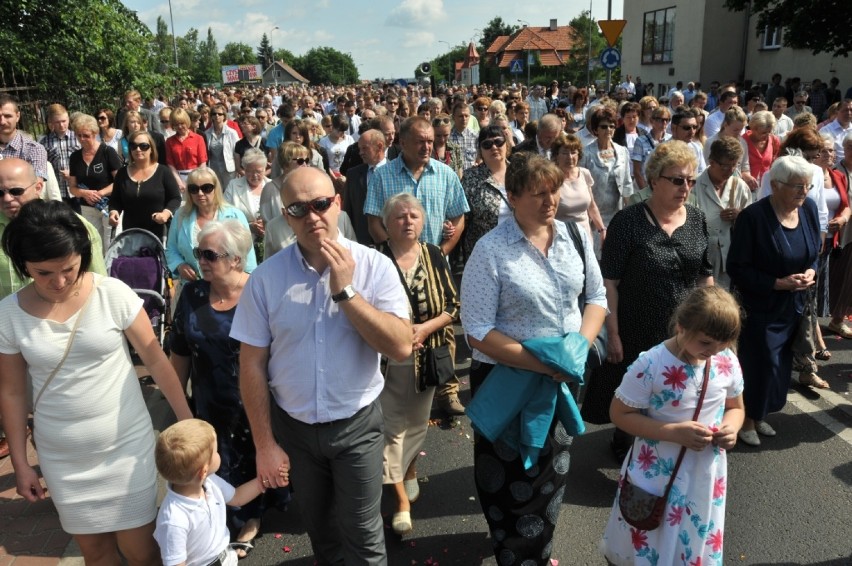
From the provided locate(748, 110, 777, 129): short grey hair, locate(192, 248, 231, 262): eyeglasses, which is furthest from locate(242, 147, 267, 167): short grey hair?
locate(748, 110, 777, 129): short grey hair

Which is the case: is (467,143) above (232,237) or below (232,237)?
above

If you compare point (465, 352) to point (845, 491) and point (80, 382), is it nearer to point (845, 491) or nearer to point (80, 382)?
point (845, 491)

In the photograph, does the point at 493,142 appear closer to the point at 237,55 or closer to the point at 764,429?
the point at 764,429

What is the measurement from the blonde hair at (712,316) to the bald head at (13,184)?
3.33 meters

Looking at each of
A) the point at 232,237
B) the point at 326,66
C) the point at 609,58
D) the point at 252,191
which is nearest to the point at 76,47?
the point at 609,58

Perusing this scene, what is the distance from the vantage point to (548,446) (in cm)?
314

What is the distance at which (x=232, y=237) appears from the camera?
3.52m

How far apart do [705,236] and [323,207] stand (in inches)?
97.5

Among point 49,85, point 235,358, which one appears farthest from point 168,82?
point 235,358

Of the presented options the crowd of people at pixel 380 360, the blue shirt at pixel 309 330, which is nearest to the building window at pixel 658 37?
the crowd of people at pixel 380 360

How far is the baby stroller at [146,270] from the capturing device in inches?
209

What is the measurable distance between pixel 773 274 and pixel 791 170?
0.67 metres

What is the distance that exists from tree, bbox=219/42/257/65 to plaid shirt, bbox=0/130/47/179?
150m

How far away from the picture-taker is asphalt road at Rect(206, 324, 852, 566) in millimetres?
3578
